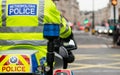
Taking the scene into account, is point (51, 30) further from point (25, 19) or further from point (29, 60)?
point (25, 19)

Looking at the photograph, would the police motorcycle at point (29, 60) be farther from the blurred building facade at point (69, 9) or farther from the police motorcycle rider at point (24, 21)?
the blurred building facade at point (69, 9)

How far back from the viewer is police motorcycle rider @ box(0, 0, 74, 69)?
559 cm

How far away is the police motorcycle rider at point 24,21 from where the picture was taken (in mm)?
5586

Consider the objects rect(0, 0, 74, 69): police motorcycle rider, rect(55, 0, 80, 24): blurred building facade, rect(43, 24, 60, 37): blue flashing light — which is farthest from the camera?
rect(55, 0, 80, 24): blurred building facade

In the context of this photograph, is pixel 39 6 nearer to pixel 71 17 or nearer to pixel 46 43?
pixel 46 43

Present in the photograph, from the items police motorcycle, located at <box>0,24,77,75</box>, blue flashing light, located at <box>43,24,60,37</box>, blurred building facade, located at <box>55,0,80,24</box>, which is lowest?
police motorcycle, located at <box>0,24,77,75</box>

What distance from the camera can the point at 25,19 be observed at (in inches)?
221

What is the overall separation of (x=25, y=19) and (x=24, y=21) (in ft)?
0.08

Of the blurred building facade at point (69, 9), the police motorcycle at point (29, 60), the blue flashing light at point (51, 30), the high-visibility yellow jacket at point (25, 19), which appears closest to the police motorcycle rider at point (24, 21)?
the high-visibility yellow jacket at point (25, 19)

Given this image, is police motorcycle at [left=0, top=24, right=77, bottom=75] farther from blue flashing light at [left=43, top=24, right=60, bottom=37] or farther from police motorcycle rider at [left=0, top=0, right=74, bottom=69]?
police motorcycle rider at [left=0, top=0, right=74, bottom=69]

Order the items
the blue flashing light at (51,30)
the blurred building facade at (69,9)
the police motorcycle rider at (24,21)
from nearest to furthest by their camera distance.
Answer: the blue flashing light at (51,30) → the police motorcycle rider at (24,21) → the blurred building facade at (69,9)

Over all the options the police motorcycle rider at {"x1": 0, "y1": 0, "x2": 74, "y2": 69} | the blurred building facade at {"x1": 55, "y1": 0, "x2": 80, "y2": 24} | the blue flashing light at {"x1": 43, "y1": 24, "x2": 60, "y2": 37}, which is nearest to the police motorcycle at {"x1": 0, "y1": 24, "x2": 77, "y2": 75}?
the blue flashing light at {"x1": 43, "y1": 24, "x2": 60, "y2": 37}

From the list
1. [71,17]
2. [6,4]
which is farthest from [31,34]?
[71,17]

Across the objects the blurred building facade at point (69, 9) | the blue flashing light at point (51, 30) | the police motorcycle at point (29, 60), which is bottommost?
the police motorcycle at point (29, 60)
